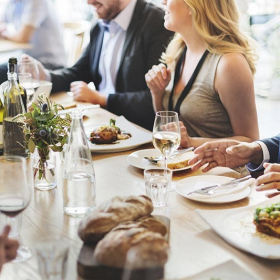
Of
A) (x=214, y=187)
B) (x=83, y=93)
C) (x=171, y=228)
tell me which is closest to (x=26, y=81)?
(x=83, y=93)

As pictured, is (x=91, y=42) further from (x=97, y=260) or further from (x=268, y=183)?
(x=97, y=260)

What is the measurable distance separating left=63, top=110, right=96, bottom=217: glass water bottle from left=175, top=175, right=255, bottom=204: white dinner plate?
0.82ft

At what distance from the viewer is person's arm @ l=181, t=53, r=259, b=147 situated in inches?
77.7

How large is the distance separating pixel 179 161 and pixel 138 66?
4.52 ft

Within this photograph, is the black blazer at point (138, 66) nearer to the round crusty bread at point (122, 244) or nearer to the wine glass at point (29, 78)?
the wine glass at point (29, 78)

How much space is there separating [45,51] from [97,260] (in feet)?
10.5

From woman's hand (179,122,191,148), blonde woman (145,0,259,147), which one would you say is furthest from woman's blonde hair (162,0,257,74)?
→ woman's hand (179,122,191,148)

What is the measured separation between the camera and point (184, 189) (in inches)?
53.2

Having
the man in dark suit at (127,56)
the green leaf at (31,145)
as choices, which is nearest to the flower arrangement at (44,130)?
the green leaf at (31,145)

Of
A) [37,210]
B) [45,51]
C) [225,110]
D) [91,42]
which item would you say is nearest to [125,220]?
[37,210]

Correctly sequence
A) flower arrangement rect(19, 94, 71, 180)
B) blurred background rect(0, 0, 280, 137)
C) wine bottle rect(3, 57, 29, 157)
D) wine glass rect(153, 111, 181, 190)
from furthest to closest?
blurred background rect(0, 0, 280, 137) → wine bottle rect(3, 57, 29, 157) → wine glass rect(153, 111, 181, 190) → flower arrangement rect(19, 94, 71, 180)

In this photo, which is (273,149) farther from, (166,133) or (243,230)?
(243,230)

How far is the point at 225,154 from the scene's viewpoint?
1.60 m

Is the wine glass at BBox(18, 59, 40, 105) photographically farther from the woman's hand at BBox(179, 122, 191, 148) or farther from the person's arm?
the person's arm
